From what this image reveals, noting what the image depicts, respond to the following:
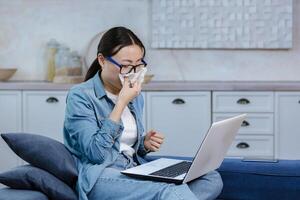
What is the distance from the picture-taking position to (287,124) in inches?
159

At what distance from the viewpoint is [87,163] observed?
2.14m

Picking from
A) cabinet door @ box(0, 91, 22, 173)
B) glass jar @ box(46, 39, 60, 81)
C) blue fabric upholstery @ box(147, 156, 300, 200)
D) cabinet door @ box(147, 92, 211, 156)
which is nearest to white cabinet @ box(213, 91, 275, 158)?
cabinet door @ box(147, 92, 211, 156)

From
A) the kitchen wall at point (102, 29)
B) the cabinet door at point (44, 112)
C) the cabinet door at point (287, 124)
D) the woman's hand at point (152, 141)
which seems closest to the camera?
the woman's hand at point (152, 141)

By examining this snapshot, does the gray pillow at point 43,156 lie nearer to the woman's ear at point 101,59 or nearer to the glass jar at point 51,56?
the woman's ear at point 101,59

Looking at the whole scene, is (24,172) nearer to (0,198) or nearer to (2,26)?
(0,198)

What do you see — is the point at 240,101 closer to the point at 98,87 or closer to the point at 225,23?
the point at 225,23

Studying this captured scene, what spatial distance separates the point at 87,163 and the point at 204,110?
204cm

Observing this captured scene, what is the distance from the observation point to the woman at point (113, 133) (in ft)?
6.52

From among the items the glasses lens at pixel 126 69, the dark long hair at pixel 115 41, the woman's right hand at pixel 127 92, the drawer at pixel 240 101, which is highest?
the dark long hair at pixel 115 41

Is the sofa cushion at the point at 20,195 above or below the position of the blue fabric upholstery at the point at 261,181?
→ above

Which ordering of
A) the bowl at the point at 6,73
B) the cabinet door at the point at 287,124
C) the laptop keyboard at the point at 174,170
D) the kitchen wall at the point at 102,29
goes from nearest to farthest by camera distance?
the laptop keyboard at the point at 174,170, the cabinet door at the point at 287,124, the bowl at the point at 6,73, the kitchen wall at the point at 102,29

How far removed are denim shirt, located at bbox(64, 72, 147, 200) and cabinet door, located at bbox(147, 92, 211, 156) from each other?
1.80 m

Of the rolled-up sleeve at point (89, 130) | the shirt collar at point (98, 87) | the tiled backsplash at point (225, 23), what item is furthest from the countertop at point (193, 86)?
the rolled-up sleeve at point (89, 130)

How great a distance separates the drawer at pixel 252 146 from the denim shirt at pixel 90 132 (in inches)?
77.6
